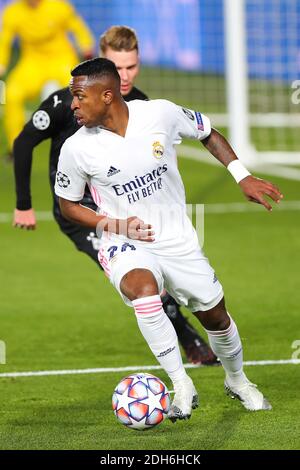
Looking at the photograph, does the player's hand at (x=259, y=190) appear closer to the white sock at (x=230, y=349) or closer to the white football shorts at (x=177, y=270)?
the white football shorts at (x=177, y=270)

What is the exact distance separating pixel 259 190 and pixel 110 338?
2689 mm

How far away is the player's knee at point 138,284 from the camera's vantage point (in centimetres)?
650

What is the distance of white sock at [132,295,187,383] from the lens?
649 cm

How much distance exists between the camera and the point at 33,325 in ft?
31.4

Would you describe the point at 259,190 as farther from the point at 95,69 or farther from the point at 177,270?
the point at 95,69

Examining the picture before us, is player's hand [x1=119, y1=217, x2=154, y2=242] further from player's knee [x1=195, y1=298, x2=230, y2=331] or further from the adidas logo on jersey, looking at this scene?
player's knee [x1=195, y1=298, x2=230, y2=331]

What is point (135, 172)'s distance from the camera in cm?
672

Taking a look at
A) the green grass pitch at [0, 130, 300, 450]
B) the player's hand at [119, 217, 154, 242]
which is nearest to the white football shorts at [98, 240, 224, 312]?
the player's hand at [119, 217, 154, 242]

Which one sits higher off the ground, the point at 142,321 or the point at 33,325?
the point at 142,321

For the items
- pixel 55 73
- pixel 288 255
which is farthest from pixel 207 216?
pixel 55 73

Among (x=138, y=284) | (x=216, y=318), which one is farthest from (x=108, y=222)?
(x=216, y=318)
